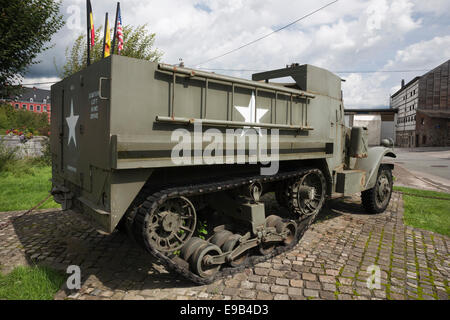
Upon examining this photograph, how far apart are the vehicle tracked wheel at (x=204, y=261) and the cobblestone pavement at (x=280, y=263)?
170 mm

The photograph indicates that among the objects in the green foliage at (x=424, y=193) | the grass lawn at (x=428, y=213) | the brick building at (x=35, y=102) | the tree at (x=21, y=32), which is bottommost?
the grass lawn at (x=428, y=213)

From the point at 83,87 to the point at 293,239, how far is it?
384cm

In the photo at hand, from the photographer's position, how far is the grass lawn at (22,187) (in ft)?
24.4

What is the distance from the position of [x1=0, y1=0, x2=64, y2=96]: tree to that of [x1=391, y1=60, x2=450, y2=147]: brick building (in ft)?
132

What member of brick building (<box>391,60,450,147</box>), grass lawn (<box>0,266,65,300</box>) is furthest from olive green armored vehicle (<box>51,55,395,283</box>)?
brick building (<box>391,60,450,147</box>)

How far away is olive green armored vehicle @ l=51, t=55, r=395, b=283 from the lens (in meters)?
3.27

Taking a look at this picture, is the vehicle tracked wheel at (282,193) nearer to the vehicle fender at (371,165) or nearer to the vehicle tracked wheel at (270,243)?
the vehicle tracked wheel at (270,243)

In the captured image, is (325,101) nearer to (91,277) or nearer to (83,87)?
(83,87)

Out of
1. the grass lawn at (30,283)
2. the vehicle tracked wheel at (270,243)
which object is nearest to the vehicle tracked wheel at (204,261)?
the vehicle tracked wheel at (270,243)

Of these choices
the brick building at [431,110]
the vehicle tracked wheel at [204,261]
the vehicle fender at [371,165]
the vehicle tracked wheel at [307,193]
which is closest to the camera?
the vehicle tracked wheel at [204,261]

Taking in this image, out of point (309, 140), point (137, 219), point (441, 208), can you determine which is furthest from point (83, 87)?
point (441, 208)

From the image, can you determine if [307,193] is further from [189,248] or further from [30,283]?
[30,283]

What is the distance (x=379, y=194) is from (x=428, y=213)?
1.25m

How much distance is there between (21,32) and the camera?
1121 centimetres
